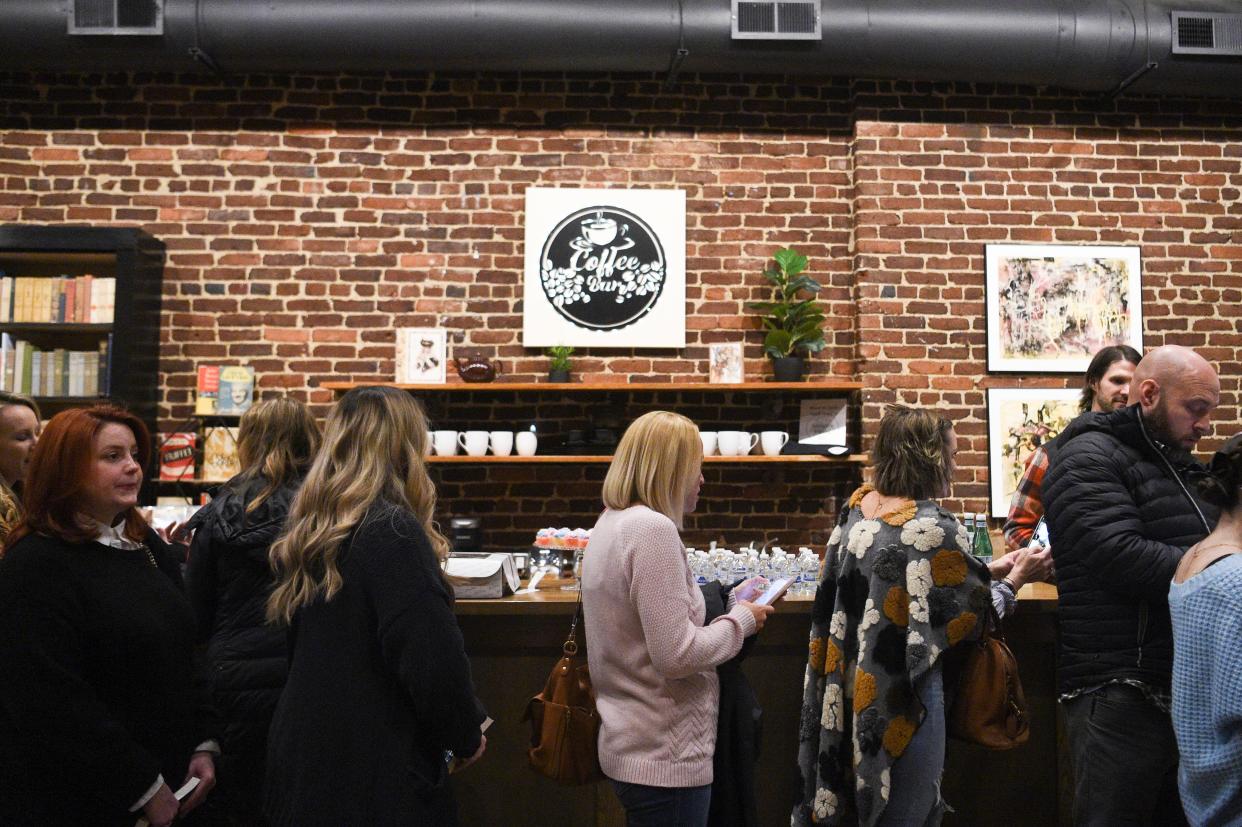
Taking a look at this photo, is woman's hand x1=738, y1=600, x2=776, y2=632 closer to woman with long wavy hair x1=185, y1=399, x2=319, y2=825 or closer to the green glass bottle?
woman with long wavy hair x1=185, y1=399, x2=319, y2=825

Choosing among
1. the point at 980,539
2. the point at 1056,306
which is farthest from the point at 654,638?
the point at 1056,306

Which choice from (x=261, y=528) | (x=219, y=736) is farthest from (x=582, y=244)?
(x=219, y=736)

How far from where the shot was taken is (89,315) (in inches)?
186

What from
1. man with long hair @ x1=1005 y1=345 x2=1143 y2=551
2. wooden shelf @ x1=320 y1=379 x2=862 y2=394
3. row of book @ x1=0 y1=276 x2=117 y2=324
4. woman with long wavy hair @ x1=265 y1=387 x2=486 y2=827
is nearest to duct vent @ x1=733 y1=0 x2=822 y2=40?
wooden shelf @ x1=320 y1=379 x2=862 y2=394

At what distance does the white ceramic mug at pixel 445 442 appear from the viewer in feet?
15.4

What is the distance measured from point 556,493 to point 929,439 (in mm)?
3055

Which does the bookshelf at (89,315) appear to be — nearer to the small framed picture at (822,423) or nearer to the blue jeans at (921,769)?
the small framed picture at (822,423)

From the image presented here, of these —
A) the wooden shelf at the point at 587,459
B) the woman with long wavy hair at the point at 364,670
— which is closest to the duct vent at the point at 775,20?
the wooden shelf at the point at 587,459

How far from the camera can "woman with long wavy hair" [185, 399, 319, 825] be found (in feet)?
7.73

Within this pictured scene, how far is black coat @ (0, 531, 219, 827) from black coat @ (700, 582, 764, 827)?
45.8 inches

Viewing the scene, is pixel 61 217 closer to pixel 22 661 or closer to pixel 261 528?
pixel 261 528

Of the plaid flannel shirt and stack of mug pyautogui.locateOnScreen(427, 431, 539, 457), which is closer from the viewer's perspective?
the plaid flannel shirt

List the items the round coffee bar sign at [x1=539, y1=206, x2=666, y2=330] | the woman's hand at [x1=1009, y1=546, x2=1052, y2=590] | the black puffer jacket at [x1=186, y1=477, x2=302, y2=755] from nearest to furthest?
the black puffer jacket at [x1=186, y1=477, x2=302, y2=755] → the woman's hand at [x1=1009, y1=546, x2=1052, y2=590] → the round coffee bar sign at [x1=539, y1=206, x2=666, y2=330]

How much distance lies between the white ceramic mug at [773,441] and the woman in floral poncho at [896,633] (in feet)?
7.95
